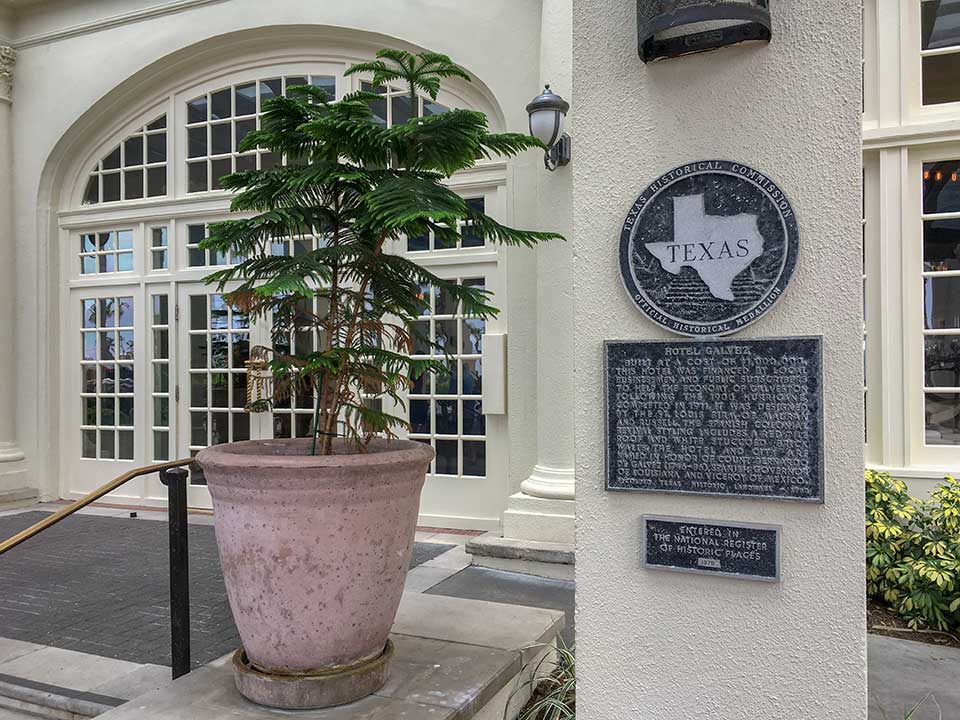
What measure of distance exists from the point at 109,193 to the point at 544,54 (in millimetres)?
5419

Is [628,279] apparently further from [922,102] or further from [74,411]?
[74,411]

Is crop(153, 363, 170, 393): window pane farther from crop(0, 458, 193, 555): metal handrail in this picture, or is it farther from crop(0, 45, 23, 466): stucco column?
crop(0, 458, 193, 555): metal handrail

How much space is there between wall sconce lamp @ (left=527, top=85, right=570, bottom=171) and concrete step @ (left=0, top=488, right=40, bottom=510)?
22.5 feet

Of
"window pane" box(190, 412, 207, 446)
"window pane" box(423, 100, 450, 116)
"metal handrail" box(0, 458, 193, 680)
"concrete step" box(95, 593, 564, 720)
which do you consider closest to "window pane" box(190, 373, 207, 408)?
"window pane" box(190, 412, 207, 446)

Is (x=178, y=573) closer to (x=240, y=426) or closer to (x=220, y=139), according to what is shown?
(x=240, y=426)

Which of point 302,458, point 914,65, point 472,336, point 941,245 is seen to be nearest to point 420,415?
point 472,336

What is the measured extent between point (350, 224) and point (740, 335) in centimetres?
155

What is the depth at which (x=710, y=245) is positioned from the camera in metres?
2.28

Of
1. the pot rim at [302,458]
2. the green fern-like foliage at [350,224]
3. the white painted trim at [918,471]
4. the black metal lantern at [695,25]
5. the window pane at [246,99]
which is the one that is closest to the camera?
the black metal lantern at [695,25]

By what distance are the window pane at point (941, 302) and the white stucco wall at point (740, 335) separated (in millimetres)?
3455

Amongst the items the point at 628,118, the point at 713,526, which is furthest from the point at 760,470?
the point at 628,118

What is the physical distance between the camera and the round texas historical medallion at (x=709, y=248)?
2207 mm

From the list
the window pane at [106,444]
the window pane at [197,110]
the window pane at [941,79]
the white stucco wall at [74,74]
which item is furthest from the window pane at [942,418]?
the window pane at [106,444]

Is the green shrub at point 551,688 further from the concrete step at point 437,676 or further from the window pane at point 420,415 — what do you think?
the window pane at point 420,415
